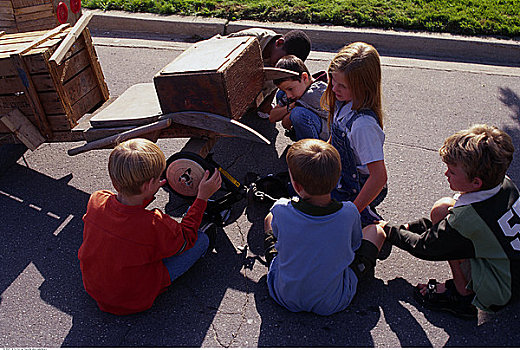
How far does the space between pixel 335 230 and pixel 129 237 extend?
1.08m

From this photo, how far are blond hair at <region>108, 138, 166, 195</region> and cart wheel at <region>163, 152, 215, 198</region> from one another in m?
0.52

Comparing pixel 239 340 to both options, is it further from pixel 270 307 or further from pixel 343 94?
pixel 343 94

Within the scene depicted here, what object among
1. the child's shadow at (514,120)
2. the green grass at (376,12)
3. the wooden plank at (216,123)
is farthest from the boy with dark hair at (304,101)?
the green grass at (376,12)

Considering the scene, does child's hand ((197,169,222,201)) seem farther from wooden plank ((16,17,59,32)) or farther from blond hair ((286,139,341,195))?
wooden plank ((16,17,59,32))

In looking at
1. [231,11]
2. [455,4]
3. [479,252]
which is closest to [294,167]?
[479,252]

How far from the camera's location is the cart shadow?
236 cm

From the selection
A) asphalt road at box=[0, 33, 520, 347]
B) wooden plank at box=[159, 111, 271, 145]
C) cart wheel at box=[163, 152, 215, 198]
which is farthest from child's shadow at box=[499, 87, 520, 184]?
cart wheel at box=[163, 152, 215, 198]

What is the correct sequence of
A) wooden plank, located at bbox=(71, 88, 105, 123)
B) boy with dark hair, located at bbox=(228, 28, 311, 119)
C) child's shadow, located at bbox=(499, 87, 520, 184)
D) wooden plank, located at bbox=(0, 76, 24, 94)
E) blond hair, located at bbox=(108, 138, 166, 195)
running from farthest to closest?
boy with dark hair, located at bbox=(228, 28, 311, 119) < child's shadow, located at bbox=(499, 87, 520, 184) < wooden plank, located at bbox=(71, 88, 105, 123) < wooden plank, located at bbox=(0, 76, 24, 94) < blond hair, located at bbox=(108, 138, 166, 195)

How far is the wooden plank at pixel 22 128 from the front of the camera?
9.82 ft

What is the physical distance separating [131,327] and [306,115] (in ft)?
6.22

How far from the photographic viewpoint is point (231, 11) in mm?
6301

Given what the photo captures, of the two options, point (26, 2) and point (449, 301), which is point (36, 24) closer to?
point (26, 2)

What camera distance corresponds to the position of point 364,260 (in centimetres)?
248

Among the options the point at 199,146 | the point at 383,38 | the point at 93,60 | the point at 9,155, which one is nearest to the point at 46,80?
the point at 93,60
